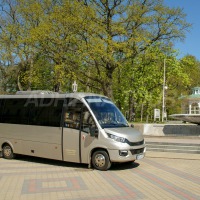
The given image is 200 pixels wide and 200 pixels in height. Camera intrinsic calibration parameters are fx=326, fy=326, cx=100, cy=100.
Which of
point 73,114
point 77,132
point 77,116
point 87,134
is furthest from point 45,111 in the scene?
point 87,134

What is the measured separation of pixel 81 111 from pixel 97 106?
2.04ft

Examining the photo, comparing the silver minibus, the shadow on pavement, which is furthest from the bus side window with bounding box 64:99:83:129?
the shadow on pavement

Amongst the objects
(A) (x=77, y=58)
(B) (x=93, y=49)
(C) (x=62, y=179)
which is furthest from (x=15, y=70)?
(C) (x=62, y=179)

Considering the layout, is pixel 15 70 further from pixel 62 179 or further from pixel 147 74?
pixel 62 179

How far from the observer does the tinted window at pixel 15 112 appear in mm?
13734

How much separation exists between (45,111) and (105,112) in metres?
2.58

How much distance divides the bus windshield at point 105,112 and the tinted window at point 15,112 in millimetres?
3289

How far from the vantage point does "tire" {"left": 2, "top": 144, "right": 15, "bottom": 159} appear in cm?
1398

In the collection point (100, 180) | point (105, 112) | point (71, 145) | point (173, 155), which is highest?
point (105, 112)

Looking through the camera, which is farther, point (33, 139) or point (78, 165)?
point (33, 139)

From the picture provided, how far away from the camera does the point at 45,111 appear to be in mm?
13023

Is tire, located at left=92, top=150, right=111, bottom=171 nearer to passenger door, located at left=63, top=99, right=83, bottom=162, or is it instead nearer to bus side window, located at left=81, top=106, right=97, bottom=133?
passenger door, located at left=63, top=99, right=83, bottom=162

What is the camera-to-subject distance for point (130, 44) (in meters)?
26.8

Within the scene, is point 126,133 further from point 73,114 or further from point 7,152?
point 7,152
